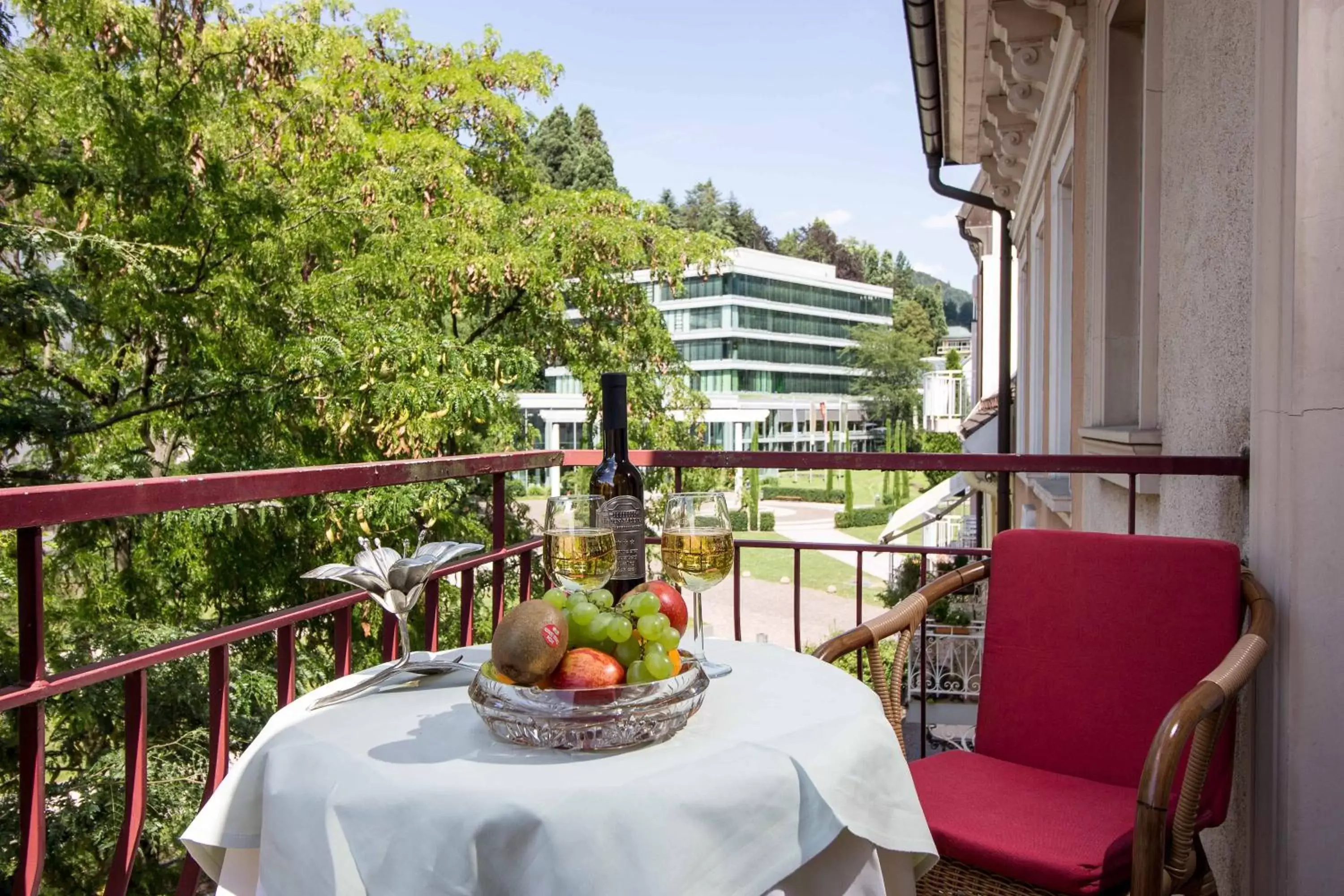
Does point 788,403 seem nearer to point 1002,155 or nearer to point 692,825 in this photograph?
point 1002,155

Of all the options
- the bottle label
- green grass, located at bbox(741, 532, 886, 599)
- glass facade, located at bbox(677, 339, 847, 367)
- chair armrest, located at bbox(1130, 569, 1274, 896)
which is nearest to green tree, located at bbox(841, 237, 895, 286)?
glass facade, located at bbox(677, 339, 847, 367)

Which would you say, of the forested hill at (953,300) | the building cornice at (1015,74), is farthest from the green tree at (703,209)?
the building cornice at (1015,74)

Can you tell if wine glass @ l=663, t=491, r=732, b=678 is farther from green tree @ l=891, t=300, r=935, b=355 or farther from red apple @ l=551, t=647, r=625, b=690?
green tree @ l=891, t=300, r=935, b=355

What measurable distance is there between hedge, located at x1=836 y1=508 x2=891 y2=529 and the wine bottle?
169ft

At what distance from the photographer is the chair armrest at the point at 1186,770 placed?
Answer: 1.47 meters

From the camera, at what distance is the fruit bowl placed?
1.08 m

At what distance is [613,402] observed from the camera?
5.56ft

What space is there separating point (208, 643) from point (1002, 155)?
7.36m

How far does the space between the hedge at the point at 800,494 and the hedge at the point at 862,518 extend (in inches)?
389

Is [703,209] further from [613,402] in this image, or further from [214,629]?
[214,629]

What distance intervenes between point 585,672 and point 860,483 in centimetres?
7061

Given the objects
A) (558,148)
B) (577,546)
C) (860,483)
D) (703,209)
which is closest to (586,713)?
(577,546)

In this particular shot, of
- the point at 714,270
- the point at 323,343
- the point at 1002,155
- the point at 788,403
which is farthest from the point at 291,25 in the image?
the point at 788,403

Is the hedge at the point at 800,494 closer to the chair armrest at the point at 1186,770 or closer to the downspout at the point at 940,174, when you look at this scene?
the downspout at the point at 940,174
